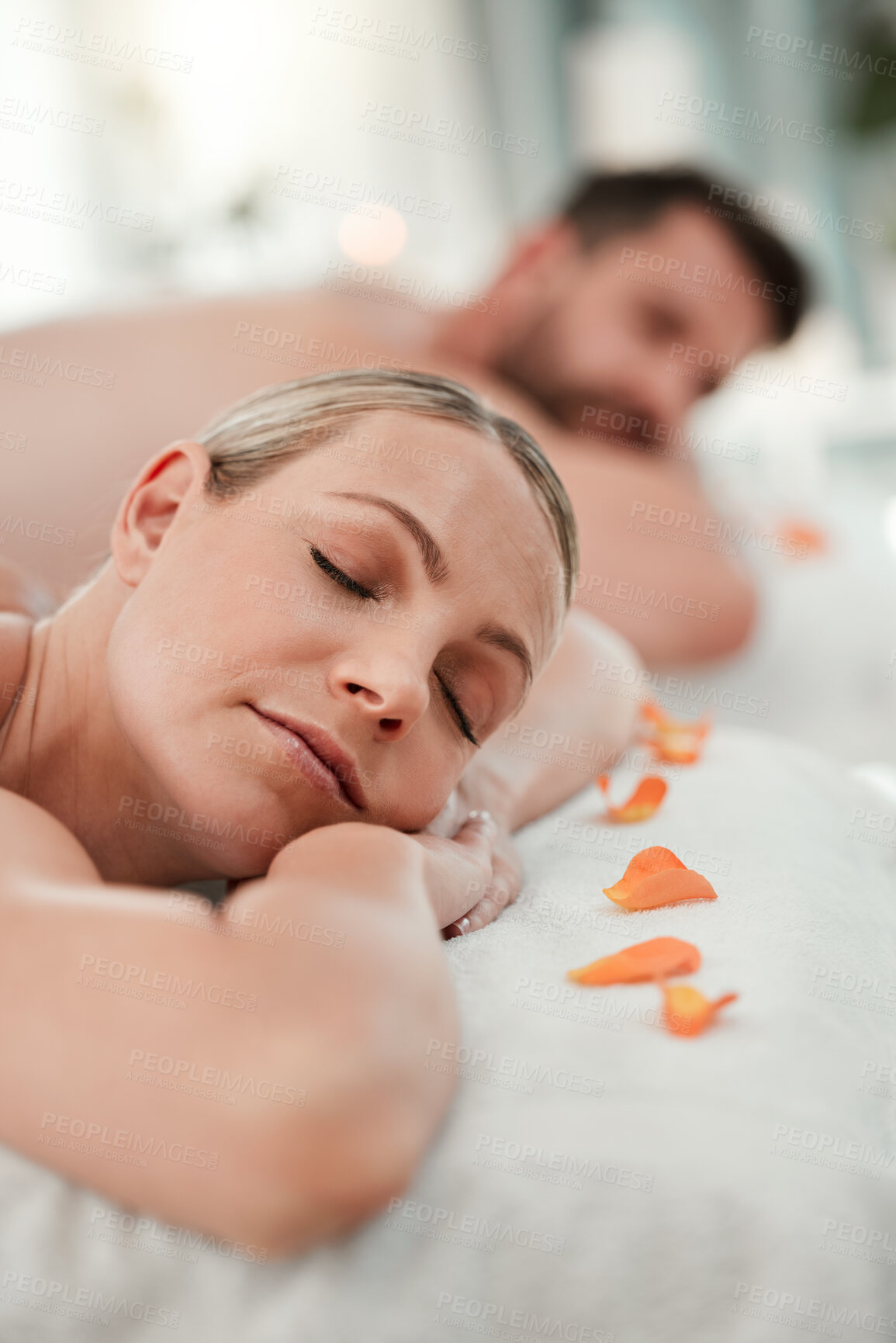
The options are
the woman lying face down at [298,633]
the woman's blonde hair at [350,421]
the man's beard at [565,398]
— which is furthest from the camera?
the man's beard at [565,398]

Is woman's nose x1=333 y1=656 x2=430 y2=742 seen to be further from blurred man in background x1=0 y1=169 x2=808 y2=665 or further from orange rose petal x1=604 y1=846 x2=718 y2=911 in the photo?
blurred man in background x1=0 y1=169 x2=808 y2=665

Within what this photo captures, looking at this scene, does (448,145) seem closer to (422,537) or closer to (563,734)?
(563,734)

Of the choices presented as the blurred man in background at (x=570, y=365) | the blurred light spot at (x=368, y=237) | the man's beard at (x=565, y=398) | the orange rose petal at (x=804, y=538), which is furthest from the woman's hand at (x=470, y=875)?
the blurred light spot at (x=368, y=237)

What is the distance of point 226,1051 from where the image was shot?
0.53 metres

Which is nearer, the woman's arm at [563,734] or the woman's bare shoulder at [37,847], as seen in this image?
the woman's bare shoulder at [37,847]

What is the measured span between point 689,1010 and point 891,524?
1.94m

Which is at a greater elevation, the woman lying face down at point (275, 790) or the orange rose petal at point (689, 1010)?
the woman lying face down at point (275, 790)

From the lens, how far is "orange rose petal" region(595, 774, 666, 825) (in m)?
1.07

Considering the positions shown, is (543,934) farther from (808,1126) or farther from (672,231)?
(672,231)

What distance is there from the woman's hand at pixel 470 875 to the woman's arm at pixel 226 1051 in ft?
0.43

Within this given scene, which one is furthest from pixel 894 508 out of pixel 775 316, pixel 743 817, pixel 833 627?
pixel 743 817

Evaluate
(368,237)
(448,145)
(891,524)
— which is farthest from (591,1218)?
(448,145)

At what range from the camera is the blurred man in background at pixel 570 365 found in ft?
5.18

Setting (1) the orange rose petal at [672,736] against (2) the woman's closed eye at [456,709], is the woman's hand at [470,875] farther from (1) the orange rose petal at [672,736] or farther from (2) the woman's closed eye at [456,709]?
(1) the orange rose petal at [672,736]
